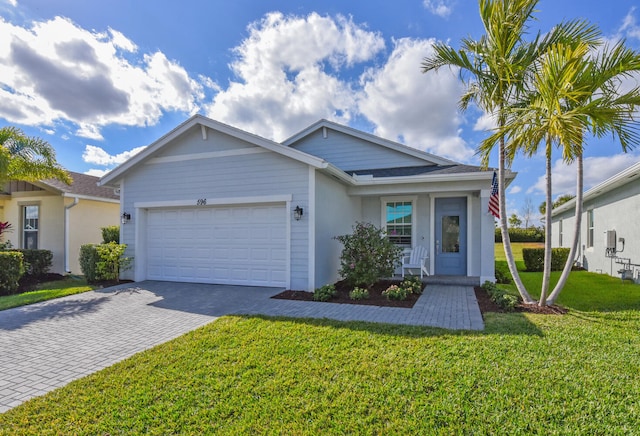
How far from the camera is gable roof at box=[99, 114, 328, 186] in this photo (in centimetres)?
795

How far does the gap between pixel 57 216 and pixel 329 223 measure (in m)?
11.1

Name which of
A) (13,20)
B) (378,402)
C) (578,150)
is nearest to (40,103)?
(13,20)

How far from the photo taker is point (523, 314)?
5.97 metres

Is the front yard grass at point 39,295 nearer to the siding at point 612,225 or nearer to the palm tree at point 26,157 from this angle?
the palm tree at point 26,157

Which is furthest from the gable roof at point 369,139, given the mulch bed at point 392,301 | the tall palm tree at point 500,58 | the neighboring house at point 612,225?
the neighboring house at point 612,225

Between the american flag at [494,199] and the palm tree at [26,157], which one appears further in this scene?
the palm tree at [26,157]

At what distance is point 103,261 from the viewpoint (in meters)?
9.51

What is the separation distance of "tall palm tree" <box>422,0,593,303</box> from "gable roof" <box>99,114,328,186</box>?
3.40m

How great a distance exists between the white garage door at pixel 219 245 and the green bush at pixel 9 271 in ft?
10.9

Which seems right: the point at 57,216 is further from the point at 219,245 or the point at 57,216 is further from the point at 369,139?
the point at 369,139

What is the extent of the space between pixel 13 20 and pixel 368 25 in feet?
32.2

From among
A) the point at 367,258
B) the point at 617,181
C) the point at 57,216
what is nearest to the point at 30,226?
the point at 57,216

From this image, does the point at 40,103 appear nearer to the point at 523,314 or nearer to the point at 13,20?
the point at 13,20

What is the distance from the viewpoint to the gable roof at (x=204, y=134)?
313 inches
